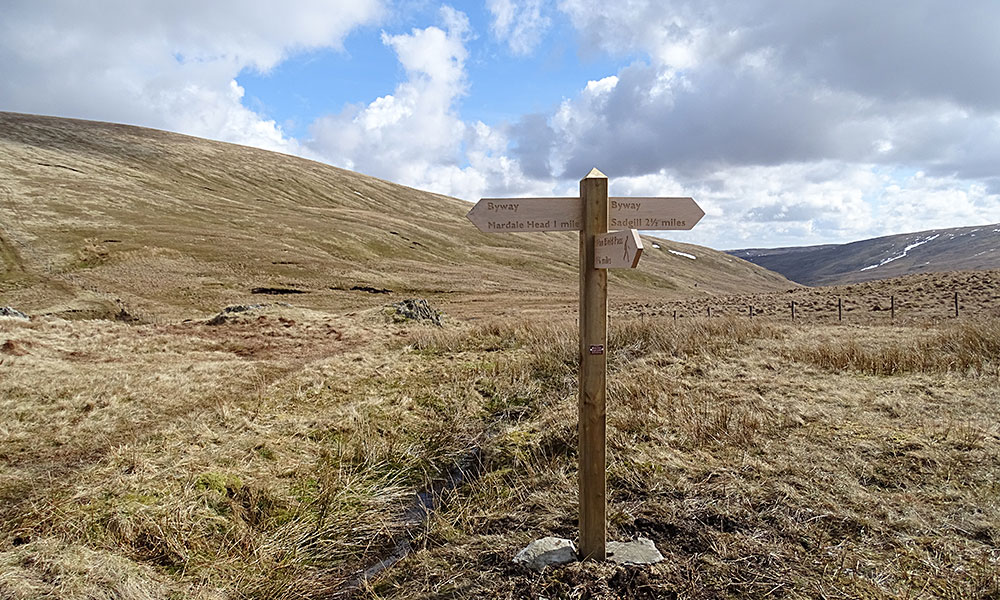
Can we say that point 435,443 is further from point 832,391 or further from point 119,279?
point 119,279

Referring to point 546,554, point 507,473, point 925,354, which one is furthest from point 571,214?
point 925,354

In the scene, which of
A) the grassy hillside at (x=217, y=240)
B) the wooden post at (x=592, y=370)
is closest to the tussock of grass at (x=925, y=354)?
the wooden post at (x=592, y=370)

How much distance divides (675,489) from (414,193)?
9703 centimetres

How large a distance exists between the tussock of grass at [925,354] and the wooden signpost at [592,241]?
6.17 metres

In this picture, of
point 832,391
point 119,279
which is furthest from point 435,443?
point 119,279

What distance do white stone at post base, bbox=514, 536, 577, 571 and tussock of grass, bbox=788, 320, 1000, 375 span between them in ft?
21.0

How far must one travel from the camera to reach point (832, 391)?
7.36 m

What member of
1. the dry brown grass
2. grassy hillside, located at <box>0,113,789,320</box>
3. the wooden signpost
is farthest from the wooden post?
grassy hillside, located at <box>0,113,789,320</box>

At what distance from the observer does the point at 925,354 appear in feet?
28.3

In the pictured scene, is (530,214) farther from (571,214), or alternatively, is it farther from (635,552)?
(635,552)

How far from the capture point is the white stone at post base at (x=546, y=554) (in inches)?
157

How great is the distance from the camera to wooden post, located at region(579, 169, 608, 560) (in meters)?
3.88

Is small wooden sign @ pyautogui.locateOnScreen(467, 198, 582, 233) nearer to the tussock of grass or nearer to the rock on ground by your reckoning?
the rock on ground

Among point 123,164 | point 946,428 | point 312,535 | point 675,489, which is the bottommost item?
point 312,535
